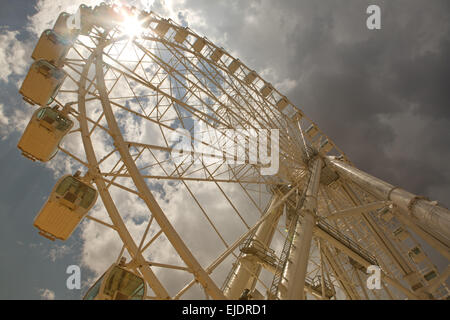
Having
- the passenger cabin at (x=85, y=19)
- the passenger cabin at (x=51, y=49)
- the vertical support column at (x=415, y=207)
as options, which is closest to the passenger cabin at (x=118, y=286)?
the vertical support column at (x=415, y=207)

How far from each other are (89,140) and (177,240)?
4059mm

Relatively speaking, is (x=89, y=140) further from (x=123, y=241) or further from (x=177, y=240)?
(x=177, y=240)

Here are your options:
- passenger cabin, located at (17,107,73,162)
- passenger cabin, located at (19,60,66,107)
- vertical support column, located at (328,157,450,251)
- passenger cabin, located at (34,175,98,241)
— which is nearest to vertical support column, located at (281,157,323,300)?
vertical support column, located at (328,157,450,251)

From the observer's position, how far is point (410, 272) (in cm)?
1012

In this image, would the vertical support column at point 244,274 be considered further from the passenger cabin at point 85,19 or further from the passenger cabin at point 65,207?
→ the passenger cabin at point 85,19

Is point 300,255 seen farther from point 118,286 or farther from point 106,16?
point 106,16

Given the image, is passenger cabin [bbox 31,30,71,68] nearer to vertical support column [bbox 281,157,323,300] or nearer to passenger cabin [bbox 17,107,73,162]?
passenger cabin [bbox 17,107,73,162]

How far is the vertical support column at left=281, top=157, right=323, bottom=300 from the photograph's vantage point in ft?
20.8

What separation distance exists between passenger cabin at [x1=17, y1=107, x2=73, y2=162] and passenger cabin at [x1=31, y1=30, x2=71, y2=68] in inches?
128

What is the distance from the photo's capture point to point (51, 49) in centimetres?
1020

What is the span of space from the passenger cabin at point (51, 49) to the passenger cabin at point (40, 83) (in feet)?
2.65

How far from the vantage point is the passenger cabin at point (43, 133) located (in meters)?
7.67

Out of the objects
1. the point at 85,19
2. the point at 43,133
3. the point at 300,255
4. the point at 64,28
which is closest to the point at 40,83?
the point at 43,133
